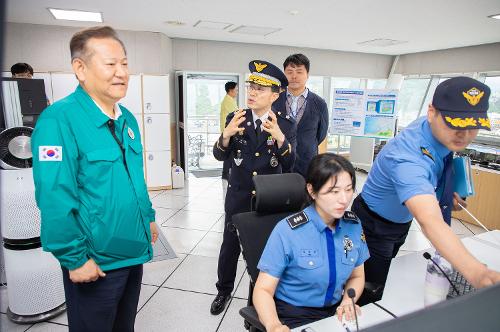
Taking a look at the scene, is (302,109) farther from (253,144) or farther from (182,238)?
(182,238)

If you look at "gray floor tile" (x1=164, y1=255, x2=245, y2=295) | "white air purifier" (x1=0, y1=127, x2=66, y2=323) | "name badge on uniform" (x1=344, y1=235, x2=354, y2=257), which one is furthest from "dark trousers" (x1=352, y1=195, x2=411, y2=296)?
"white air purifier" (x1=0, y1=127, x2=66, y2=323)

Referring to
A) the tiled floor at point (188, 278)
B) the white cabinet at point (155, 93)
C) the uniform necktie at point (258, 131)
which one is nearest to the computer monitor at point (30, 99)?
the tiled floor at point (188, 278)

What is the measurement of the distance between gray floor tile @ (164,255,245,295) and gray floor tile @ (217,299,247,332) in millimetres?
264

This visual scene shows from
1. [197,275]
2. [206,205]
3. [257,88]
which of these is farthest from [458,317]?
[206,205]

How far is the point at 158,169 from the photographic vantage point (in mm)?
5703

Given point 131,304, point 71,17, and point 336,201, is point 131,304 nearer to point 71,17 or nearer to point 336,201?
point 336,201

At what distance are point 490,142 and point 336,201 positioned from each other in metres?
6.01

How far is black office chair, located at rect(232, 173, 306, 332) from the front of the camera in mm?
1627

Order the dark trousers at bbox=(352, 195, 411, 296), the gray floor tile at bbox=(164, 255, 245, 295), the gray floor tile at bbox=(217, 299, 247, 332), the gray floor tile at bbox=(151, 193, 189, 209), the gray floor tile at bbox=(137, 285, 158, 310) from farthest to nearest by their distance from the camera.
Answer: the gray floor tile at bbox=(151, 193, 189, 209), the gray floor tile at bbox=(164, 255, 245, 295), the gray floor tile at bbox=(137, 285, 158, 310), the gray floor tile at bbox=(217, 299, 247, 332), the dark trousers at bbox=(352, 195, 411, 296)

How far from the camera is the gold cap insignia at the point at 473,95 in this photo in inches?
47.7

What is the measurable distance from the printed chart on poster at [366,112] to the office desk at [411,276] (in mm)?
4438

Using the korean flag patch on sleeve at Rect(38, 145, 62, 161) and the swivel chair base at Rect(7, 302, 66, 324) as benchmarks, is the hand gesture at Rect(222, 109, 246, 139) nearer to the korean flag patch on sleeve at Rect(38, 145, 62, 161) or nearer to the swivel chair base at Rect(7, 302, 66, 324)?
the korean flag patch on sleeve at Rect(38, 145, 62, 161)

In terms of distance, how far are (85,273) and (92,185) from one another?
0.33m

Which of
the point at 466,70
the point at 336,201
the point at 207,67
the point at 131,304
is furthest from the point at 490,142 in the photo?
the point at 131,304
